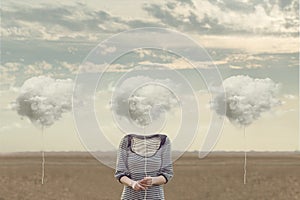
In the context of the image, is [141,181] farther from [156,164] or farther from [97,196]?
[97,196]

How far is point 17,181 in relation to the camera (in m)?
17.4

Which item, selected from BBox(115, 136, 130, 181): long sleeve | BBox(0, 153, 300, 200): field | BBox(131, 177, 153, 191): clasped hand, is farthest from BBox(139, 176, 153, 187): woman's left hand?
BBox(0, 153, 300, 200): field

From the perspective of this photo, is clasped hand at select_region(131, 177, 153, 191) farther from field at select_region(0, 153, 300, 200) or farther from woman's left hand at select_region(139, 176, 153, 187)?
field at select_region(0, 153, 300, 200)

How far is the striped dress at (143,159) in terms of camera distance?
451 cm

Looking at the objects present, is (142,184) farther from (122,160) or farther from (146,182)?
(122,160)

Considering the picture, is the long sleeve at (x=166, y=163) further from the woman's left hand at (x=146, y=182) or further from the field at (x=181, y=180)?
the field at (x=181, y=180)

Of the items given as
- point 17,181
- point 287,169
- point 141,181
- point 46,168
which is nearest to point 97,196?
point 17,181

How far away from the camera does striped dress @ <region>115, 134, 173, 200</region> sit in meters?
4.51

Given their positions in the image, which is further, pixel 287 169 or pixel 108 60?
pixel 287 169

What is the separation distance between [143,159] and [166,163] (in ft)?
0.56

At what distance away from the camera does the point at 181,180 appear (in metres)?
16.5

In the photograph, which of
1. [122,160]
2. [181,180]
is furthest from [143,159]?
[181,180]

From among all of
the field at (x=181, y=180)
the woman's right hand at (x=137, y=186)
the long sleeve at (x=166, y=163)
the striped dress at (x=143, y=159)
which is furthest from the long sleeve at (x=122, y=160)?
the field at (x=181, y=180)

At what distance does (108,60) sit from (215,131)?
3.79 ft
